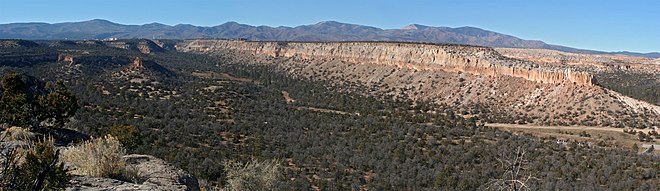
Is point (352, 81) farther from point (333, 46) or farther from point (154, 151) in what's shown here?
point (154, 151)

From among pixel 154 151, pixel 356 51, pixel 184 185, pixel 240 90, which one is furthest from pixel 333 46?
pixel 184 185

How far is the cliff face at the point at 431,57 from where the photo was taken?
56719mm

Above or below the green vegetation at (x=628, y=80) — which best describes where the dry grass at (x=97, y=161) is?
above

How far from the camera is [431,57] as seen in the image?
7656cm

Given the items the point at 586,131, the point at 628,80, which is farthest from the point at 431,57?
the point at 628,80

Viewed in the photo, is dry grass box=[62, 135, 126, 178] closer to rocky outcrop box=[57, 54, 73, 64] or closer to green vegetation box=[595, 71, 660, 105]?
rocky outcrop box=[57, 54, 73, 64]

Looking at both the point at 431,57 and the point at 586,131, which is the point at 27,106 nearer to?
the point at 586,131

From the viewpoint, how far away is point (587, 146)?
3509cm

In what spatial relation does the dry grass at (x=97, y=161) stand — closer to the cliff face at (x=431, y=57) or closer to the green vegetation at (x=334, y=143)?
the green vegetation at (x=334, y=143)

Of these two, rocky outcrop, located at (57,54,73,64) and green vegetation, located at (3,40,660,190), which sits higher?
rocky outcrop, located at (57,54,73,64)

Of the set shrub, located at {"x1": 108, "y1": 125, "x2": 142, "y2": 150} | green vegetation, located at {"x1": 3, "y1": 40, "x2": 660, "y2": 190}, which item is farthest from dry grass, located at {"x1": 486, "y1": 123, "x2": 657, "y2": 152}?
shrub, located at {"x1": 108, "y1": 125, "x2": 142, "y2": 150}

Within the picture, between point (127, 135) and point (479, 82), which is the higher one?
point (127, 135)

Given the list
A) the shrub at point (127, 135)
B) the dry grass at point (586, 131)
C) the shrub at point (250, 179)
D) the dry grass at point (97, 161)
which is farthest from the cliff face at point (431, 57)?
the dry grass at point (97, 161)

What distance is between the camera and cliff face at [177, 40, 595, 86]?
5672 cm
